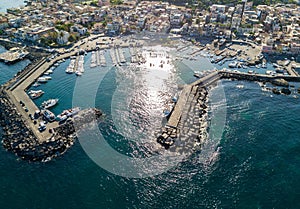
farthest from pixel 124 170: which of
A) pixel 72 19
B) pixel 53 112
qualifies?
pixel 72 19

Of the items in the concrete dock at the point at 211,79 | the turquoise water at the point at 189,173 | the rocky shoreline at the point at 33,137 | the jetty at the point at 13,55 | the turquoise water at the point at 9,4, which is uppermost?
the turquoise water at the point at 9,4

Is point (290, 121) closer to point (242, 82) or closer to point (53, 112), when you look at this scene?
point (242, 82)

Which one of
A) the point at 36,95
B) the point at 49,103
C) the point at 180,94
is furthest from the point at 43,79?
the point at 180,94

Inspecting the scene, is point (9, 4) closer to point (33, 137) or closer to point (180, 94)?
point (33, 137)

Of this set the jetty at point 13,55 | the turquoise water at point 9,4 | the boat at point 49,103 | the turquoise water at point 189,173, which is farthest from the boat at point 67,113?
the turquoise water at point 9,4

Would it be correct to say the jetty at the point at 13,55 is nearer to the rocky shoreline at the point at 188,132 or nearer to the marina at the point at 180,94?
the marina at the point at 180,94
